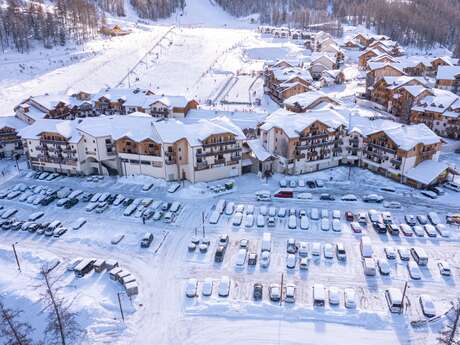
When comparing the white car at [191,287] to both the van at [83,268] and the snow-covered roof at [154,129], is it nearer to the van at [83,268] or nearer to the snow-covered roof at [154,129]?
the van at [83,268]

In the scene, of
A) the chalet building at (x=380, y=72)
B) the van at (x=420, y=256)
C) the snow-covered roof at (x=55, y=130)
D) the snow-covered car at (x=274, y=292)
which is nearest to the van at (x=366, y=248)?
the van at (x=420, y=256)

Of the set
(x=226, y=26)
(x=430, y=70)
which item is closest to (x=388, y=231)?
(x=430, y=70)

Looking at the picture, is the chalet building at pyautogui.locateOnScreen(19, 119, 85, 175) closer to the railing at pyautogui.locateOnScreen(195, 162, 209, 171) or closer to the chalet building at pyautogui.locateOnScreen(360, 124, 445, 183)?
the railing at pyautogui.locateOnScreen(195, 162, 209, 171)

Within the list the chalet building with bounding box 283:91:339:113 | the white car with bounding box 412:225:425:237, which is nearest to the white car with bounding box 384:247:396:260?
the white car with bounding box 412:225:425:237

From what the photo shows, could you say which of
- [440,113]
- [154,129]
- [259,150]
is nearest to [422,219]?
[259,150]

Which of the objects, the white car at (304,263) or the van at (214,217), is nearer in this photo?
the white car at (304,263)

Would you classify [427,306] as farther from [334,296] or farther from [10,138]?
[10,138]
